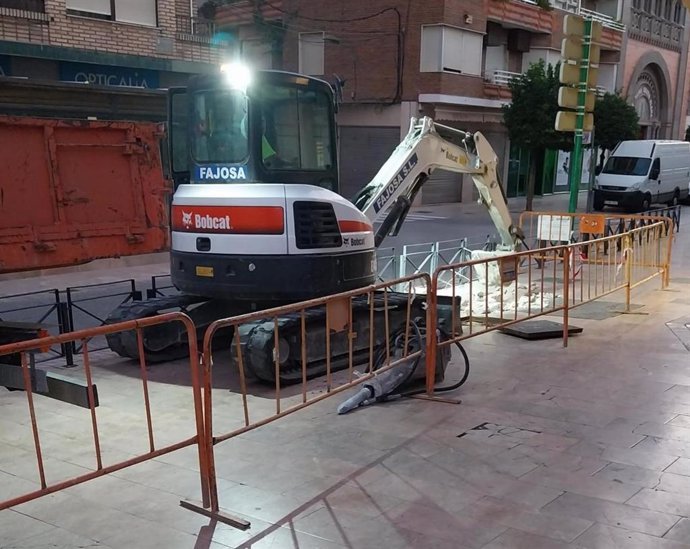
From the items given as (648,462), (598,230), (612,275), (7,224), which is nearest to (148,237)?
(7,224)

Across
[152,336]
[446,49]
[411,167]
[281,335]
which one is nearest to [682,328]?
[411,167]

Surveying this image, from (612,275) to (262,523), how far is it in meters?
8.63

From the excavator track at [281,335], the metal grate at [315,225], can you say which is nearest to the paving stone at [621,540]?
the excavator track at [281,335]

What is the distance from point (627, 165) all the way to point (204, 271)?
81.0 ft

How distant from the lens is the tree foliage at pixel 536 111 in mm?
25016

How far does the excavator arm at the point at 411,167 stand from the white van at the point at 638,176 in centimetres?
1852

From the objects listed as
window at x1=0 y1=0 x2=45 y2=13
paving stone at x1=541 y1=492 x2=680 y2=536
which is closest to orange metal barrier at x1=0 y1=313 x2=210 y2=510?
paving stone at x1=541 y1=492 x2=680 y2=536

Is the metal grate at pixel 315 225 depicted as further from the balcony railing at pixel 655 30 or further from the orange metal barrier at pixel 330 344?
the balcony railing at pixel 655 30

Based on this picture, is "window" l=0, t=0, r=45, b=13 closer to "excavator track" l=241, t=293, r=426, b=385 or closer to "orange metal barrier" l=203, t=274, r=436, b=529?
"orange metal barrier" l=203, t=274, r=436, b=529

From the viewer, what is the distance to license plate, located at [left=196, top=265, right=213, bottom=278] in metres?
7.75

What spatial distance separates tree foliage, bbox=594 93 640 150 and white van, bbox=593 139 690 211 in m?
0.92

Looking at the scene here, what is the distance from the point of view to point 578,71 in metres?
12.3

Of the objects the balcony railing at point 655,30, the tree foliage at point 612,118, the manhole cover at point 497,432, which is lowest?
the manhole cover at point 497,432

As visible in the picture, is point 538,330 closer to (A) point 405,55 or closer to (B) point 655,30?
(A) point 405,55
